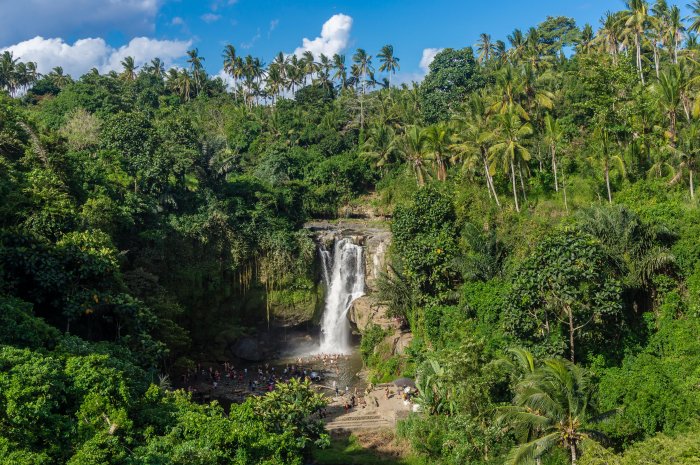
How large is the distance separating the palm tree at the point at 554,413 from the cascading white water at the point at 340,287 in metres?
22.7

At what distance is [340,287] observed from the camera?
3947cm

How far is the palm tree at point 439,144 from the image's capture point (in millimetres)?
37750

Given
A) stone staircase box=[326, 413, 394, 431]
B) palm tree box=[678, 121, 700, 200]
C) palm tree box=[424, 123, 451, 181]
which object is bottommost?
stone staircase box=[326, 413, 394, 431]

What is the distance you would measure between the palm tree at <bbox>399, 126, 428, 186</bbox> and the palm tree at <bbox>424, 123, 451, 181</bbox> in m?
0.45

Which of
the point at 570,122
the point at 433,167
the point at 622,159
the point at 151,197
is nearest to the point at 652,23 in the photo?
the point at 570,122

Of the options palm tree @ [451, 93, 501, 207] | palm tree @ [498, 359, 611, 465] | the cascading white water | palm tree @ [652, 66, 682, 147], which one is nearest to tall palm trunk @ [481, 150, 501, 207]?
palm tree @ [451, 93, 501, 207]

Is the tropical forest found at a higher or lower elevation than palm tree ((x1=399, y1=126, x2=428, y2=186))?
lower

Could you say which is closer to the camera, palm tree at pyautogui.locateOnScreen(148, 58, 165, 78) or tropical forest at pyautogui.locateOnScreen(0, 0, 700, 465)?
tropical forest at pyautogui.locateOnScreen(0, 0, 700, 465)

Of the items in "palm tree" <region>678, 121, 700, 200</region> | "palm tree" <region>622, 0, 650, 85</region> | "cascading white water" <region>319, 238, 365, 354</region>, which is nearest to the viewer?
"palm tree" <region>678, 121, 700, 200</region>

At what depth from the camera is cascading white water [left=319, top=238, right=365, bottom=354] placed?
127ft

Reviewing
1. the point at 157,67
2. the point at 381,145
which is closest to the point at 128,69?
the point at 157,67

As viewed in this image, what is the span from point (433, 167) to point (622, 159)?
45.5ft

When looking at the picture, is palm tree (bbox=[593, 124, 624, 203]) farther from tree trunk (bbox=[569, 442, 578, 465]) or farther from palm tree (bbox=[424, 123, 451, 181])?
tree trunk (bbox=[569, 442, 578, 465])

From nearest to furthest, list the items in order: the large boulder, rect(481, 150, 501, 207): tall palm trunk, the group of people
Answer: the group of people
rect(481, 150, 501, 207): tall palm trunk
the large boulder
